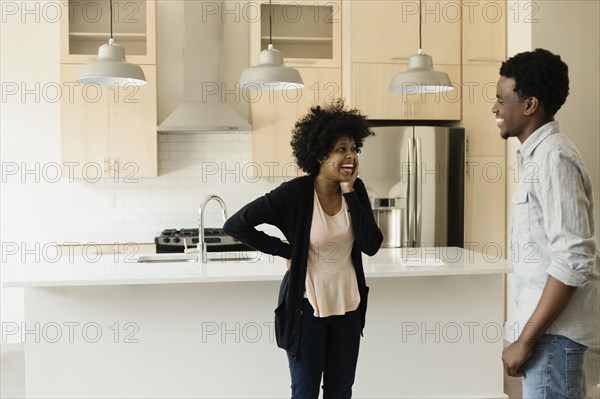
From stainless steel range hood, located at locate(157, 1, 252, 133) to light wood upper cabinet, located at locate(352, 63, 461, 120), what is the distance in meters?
0.94

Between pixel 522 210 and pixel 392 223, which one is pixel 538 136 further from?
pixel 392 223

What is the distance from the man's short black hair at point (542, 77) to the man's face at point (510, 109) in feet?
0.06

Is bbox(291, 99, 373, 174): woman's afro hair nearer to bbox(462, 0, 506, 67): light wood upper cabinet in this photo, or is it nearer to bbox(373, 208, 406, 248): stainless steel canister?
bbox(373, 208, 406, 248): stainless steel canister

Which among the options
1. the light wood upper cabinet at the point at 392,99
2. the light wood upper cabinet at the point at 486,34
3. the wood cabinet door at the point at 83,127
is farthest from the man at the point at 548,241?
the wood cabinet door at the point at 83,127

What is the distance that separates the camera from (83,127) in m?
5.29

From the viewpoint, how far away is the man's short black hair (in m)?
1.57

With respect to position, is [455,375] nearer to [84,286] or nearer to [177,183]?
[84,286]

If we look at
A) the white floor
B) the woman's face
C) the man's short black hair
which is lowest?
the white floor

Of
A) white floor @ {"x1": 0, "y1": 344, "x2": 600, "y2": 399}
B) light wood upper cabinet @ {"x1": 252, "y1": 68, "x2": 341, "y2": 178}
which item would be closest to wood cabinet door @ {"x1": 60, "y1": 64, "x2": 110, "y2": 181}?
light wood upper cabinet @ {"x1": 252, "y1": 68, "x2": 341, "y2": 178}

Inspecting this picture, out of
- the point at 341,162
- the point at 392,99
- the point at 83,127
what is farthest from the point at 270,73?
the point at 83,127

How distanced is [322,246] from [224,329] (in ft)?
3.70

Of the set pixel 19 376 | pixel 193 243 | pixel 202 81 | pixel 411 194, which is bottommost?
pixel 19 376

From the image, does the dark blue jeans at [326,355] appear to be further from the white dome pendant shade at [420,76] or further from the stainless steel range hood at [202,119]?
the stainless steel range hood at [202,119]

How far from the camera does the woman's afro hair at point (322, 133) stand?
2529 mm
